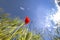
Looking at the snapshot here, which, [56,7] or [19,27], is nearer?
[19,27]

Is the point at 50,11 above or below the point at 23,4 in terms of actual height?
below

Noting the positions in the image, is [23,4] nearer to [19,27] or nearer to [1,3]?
[1,3]

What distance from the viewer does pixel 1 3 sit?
1.50m

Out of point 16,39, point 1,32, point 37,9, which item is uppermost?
point 37,9

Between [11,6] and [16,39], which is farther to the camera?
[11,6]

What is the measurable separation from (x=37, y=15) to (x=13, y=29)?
95cm

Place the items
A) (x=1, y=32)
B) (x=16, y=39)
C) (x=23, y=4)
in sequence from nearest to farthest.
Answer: (x=1, y=32) < (x=16, y=39) < (x=23, y=4)

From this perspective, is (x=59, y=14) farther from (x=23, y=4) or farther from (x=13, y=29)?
(x=13, y=29)

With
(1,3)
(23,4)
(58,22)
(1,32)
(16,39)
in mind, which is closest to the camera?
(1,32)

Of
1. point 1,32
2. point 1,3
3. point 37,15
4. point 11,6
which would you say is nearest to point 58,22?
point 37,15

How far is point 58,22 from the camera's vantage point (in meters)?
1.80

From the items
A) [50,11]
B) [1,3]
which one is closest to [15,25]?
[1,3]

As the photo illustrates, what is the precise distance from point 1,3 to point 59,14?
85 cm

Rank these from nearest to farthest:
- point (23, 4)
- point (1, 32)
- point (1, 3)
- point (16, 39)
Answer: point (1, 32)
point (16, 39)
point (1, 3)
point (23, 4)
